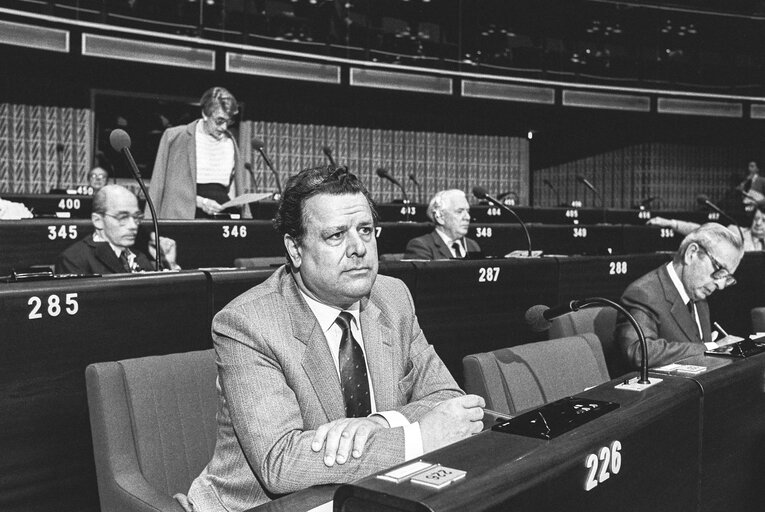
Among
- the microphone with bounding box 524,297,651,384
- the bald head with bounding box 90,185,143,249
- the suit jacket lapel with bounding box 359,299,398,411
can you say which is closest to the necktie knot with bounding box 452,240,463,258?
the bald head with bounding box 90,185,143,249

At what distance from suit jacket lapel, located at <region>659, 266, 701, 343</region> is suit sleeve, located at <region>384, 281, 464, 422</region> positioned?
4.18 ft

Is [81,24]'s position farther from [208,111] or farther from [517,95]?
[517,95]

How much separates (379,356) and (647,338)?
130cm

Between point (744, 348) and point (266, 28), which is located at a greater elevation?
Result: point (266, 28)

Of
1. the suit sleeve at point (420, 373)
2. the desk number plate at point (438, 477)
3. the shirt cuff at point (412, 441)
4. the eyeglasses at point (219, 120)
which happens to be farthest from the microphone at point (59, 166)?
the desk number plate at point (438, 477)

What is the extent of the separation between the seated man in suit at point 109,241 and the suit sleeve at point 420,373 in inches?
74.2

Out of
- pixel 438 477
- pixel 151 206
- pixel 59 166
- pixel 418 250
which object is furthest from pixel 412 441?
pixel 59 166

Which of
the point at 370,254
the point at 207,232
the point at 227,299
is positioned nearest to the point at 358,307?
the point at 370,254

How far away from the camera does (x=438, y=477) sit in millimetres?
926

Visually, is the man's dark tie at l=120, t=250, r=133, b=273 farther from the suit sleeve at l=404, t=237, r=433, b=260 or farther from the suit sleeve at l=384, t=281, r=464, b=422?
the suit sleeve at l=384, t=281, r=464, b=422

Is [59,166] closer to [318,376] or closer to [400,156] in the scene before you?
[400,156]

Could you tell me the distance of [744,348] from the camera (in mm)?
1849

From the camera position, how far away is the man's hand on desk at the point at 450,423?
1435 mm

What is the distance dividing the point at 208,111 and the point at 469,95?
6.54 metres
